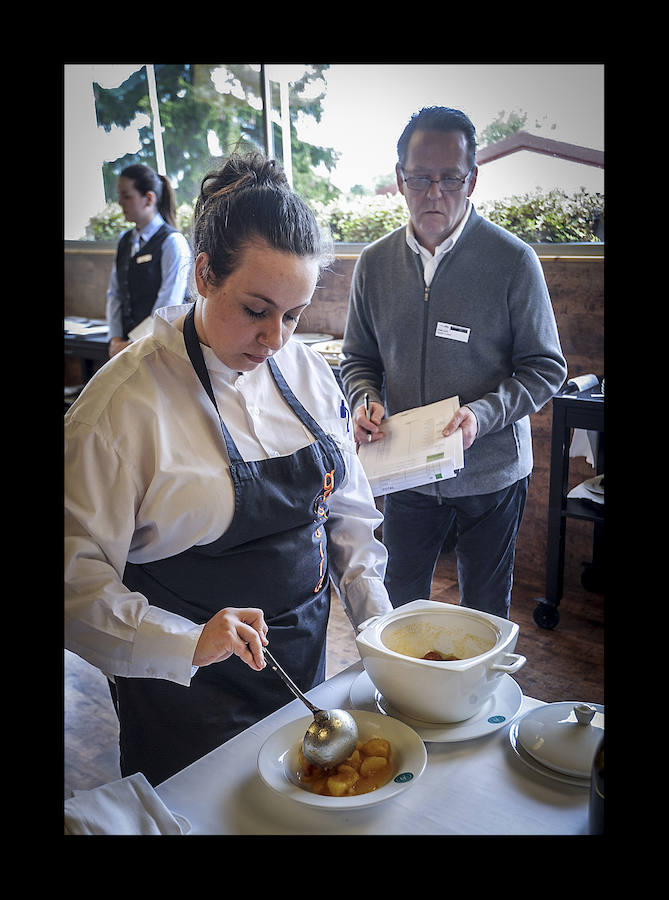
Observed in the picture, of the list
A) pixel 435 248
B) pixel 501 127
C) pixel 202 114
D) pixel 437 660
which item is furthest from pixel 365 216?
pixel 437 660

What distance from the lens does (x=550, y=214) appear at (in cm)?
321

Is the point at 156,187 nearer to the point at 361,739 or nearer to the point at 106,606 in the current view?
the point at 106,606

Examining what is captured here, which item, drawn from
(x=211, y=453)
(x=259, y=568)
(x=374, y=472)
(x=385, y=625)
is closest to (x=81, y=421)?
(x=211, y=453)

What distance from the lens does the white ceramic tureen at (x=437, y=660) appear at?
3.06 feet

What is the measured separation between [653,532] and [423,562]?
1.50m

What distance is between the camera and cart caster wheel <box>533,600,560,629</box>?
294 centimetres

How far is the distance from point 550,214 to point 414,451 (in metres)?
1.87

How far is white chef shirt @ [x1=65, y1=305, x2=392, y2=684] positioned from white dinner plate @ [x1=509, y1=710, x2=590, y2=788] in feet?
1.19

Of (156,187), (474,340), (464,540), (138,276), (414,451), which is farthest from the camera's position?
(138,276)

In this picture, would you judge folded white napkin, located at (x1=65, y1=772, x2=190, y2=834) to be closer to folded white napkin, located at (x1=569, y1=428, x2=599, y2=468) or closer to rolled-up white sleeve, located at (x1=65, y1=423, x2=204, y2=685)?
rolled-up white sleeve, located at (x1=65, y1=423, x2=204, y2=685)

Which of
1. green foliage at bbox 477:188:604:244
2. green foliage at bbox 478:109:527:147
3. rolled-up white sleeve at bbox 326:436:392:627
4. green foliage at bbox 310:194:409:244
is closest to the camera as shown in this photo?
rolled-up white sleeve at bbox 326:436:392:627

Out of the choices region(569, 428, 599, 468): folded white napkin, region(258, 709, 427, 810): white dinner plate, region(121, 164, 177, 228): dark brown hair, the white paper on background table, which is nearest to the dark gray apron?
region(258, 709, 427, 810): white dinner plate

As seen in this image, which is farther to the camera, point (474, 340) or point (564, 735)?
point (474, 340)

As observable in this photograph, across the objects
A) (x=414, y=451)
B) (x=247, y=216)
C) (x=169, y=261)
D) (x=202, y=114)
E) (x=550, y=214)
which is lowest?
(x=414, y=451)
